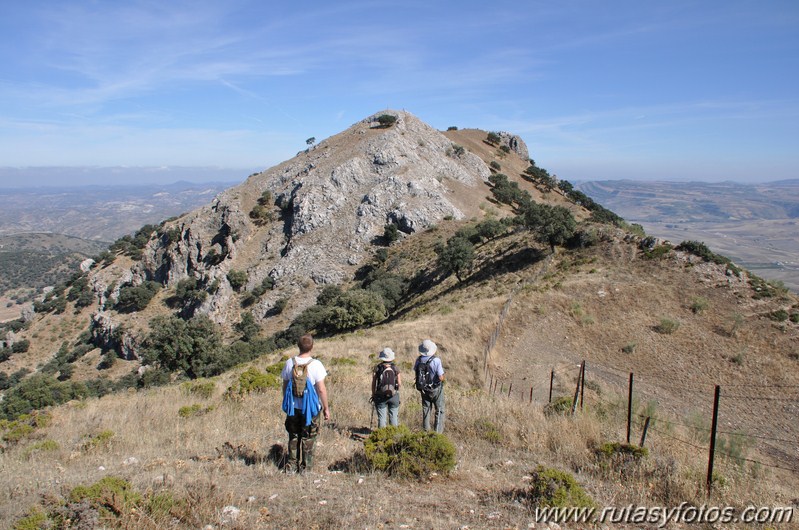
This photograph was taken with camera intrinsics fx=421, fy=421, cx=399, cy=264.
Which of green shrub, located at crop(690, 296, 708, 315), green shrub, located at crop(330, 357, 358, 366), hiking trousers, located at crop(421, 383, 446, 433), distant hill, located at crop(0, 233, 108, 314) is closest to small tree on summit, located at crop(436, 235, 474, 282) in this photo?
green shrub, located at crop(690, 296, 708, 315)

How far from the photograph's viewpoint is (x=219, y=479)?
6148mm

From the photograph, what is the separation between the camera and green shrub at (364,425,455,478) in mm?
6406

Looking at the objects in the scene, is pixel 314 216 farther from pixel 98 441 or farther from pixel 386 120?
pixel 98 441

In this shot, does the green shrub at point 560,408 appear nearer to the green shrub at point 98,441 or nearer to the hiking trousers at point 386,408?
the hiking trousers at point 386,408

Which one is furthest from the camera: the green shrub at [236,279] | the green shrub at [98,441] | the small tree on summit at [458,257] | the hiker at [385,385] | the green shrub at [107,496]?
the green shrub at [236,279]

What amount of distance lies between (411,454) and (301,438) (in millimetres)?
1716

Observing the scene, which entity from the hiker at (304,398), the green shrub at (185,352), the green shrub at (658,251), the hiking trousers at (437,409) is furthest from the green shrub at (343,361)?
the green shrub at (658,251)

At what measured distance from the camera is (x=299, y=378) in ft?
20.1

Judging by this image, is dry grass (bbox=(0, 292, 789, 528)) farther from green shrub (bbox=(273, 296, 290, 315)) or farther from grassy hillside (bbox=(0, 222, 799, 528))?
green shrub (bbox=(273, 296, 290, 315))

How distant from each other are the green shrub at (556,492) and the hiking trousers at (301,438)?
10.5ft

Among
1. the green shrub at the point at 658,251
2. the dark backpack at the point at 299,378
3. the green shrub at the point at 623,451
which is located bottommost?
the green shrub at the point at 623,451

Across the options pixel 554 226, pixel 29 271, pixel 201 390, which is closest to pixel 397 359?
pixel 201 390

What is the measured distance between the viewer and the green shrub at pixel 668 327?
20.9 m

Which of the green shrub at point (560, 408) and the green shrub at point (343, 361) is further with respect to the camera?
the green shrub at point (343, 361)
